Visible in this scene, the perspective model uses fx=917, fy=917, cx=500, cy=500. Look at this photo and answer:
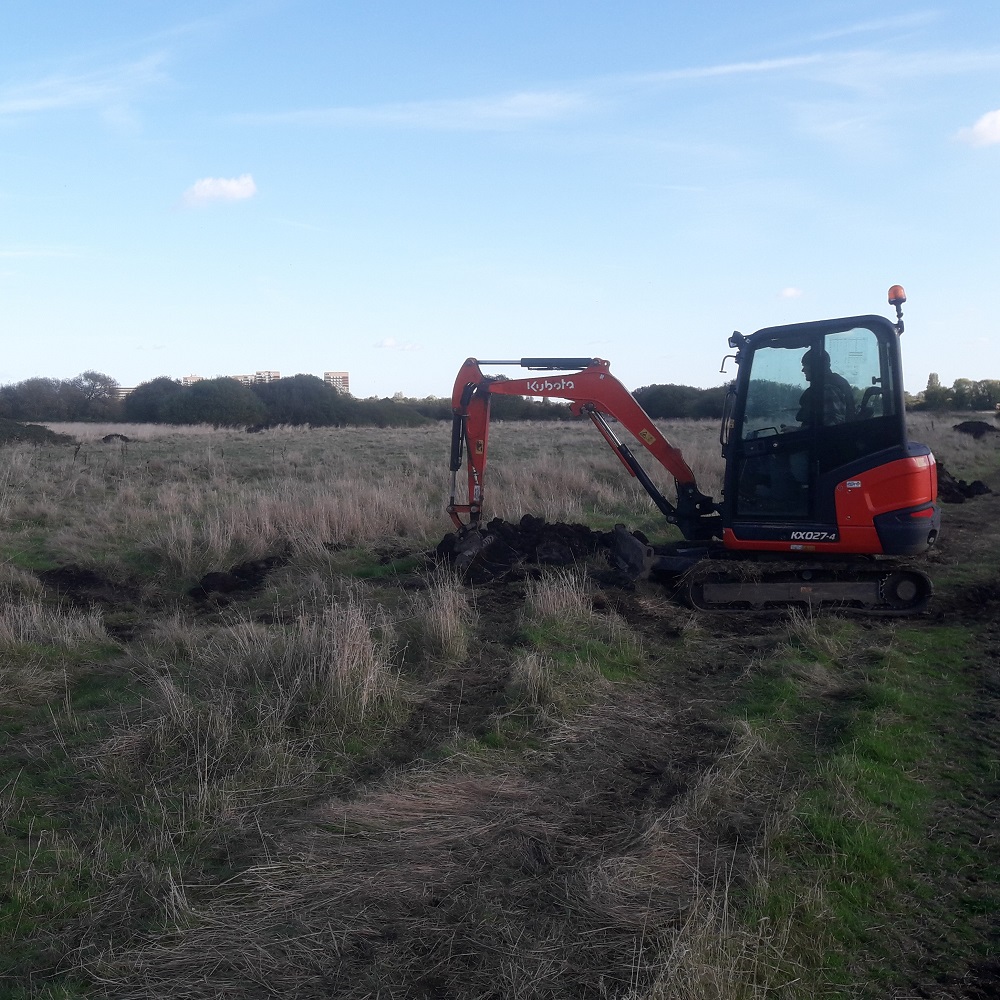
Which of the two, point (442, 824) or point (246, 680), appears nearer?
point (442, 824)

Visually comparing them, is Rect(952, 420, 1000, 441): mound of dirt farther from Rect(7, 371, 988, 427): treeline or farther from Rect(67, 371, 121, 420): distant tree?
Rect(67, 371, 121, 420): distant tree

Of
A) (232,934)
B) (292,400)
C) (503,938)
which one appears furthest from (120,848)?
(292,400)

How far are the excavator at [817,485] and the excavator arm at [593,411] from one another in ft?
2.36

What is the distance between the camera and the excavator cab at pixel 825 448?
9.72m

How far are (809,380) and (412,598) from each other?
192 inches

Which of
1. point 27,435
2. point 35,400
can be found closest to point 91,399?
point 35,400

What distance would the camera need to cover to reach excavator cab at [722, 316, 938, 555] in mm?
9719

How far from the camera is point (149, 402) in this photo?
6119 centimetres

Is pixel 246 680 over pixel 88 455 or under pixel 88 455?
under

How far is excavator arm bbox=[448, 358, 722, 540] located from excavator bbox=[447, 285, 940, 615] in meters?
0.72

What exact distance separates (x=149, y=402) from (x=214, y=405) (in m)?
6.61

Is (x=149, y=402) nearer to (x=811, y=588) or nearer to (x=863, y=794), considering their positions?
(x=811, y=588)

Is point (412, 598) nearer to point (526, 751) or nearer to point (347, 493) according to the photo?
point (526, 751)

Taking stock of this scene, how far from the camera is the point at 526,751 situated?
19.5ft
